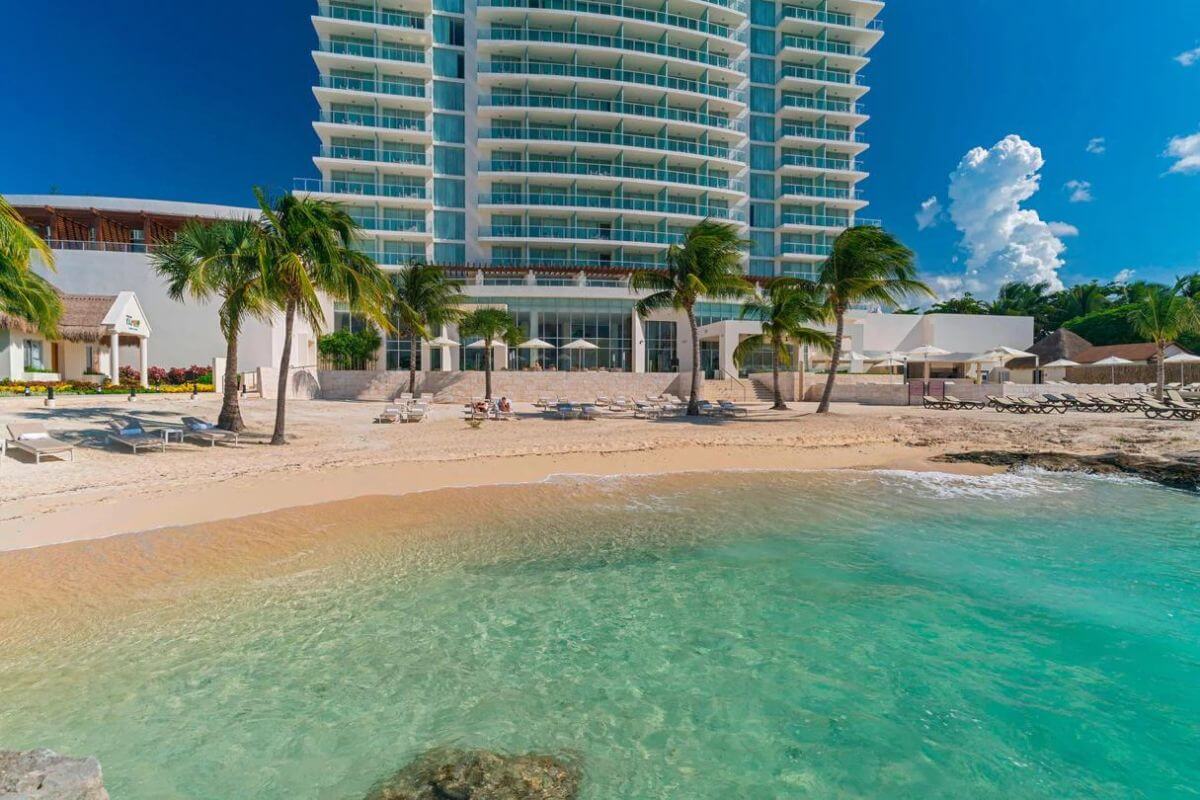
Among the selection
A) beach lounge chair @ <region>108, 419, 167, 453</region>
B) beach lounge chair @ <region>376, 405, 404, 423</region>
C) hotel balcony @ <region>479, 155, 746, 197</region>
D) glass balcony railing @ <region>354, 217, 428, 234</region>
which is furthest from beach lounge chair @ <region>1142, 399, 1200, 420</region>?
glass balcony railing @ <region>354, 217, 428, 234</region>

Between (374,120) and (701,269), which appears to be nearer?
(701,269)

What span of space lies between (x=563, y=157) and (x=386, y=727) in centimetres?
4582

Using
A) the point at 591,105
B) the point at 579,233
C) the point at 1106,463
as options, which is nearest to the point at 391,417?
the point at 1106,463

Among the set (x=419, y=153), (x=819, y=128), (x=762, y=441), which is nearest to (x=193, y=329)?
(x=419, y=153)

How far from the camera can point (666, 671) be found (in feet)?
15.6

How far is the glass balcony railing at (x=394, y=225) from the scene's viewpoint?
42156 mm

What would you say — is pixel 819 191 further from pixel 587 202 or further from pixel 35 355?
pixel 35 355

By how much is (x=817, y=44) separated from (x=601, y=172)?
974 inches

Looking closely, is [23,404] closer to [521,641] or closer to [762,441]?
[521,641]

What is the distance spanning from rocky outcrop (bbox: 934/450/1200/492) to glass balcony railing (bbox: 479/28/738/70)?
4114 cm

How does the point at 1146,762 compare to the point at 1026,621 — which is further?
the point at 1026,621

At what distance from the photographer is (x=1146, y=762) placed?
378 centimetres

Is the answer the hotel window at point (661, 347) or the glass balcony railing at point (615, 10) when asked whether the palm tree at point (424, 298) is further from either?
the glass balcony railing at point (615, 10)

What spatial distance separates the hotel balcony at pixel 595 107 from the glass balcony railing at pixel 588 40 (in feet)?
12.4
